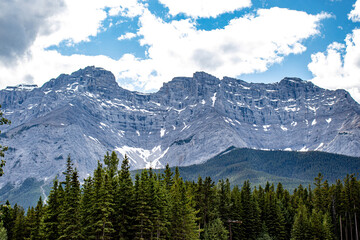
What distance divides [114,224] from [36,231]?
1724cm

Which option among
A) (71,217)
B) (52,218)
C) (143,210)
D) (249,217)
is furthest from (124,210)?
(249,217)

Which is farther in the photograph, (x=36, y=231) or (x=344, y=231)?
(x=344, y=231)

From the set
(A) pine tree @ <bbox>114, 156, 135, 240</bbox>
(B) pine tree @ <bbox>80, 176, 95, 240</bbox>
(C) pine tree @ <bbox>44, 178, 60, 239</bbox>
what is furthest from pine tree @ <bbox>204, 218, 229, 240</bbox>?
(C) pine tree @ <bbox>44, 178, 60, 239</bbox>

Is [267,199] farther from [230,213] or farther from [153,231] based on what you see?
[153,231]

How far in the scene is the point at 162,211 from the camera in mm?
56688

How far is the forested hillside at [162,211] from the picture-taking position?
167ft

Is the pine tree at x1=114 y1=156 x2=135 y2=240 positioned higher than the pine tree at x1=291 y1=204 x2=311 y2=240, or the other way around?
the pine tree at x1=114 y1=156 x2=135 y2=240

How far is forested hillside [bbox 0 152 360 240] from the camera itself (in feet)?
167

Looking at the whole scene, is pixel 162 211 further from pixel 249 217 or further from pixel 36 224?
pixel 249 217

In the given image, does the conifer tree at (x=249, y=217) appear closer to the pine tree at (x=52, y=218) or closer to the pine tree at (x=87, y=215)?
the pine tree at (x=87, y=215)

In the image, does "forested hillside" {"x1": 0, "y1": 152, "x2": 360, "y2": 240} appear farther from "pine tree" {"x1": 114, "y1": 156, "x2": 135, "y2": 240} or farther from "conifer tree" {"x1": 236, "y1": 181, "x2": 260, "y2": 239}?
"conifer tree" {"x1": 236, "y1": 181, "x2": 260, "y2": 239}

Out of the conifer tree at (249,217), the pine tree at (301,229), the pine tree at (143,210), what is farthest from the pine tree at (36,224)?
the pine tree at (301,229)

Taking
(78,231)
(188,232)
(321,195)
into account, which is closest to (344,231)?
(321,195)

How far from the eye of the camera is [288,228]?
9612 centimetres
